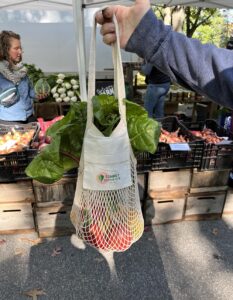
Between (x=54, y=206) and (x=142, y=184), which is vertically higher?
(x=142, y=184)

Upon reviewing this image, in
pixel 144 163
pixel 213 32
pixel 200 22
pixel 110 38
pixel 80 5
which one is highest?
pixel 200 22

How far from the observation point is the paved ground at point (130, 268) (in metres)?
2.03

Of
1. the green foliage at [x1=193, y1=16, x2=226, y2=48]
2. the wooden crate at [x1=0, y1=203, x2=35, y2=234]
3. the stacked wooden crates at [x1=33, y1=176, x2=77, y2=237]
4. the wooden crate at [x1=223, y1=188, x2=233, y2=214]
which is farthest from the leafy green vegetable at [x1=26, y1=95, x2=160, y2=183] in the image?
the green foliage at [x1=193, y1=16, x2=226, y2=48]

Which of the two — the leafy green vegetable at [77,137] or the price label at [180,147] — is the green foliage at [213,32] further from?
the leafy green vegetable at [77,137]

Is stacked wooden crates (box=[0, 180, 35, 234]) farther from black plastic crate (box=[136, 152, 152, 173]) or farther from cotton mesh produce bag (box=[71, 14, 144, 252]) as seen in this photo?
cotton mesh produce bag (box=[71, 14, 144, 252])

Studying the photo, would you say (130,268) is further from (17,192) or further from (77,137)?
(77,137)

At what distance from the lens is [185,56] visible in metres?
0.89

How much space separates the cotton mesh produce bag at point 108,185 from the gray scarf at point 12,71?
8.10ft

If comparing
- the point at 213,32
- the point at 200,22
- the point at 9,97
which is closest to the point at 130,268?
the point at 9,97

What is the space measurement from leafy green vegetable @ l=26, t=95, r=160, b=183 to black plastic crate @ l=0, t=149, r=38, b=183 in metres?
1.10

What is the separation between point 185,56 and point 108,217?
680 mm

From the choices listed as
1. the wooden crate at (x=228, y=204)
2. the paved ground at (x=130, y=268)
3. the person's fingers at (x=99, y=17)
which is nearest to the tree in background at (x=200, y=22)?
the wooden crate at (x=228, y=204)

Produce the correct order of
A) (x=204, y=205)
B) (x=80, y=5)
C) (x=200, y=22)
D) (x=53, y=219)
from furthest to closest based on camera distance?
1. (x=200, y=22)
2. (x=80, y=5)
3. (x=204, y=205)
4. (x=53, y=219)

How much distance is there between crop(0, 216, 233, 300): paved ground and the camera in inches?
79.9
